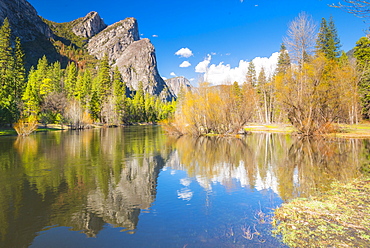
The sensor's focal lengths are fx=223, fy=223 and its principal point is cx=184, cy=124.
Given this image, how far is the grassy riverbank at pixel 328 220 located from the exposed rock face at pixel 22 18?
14004cm

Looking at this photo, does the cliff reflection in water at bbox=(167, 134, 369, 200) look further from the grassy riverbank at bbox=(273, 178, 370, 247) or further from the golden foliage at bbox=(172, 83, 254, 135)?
the golden foliage at bbox=(172, 83, 254, 135)

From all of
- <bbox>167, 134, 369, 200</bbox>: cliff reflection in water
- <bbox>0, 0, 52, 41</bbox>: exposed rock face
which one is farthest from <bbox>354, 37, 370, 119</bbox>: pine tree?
<bbox>0, 0, 52, 41</bbox>: exposed rock face

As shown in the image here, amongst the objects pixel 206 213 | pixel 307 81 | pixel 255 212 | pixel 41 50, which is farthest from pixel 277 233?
pixel 41 50

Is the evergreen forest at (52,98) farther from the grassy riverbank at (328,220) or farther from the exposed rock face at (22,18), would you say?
the exposed rock face at (22,18)

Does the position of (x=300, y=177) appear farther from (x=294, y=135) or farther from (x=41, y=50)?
(x=41, y=50)

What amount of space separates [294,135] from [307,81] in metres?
7.88

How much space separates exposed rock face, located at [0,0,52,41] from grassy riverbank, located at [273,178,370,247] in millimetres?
140039

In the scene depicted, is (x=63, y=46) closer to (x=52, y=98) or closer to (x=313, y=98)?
(x=52, y=98)

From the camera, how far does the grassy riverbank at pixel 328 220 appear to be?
4.37m

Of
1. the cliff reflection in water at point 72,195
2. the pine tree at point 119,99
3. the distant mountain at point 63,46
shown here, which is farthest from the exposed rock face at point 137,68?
the cliff reflection in water at point 72,195

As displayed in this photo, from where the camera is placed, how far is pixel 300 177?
31.9ft

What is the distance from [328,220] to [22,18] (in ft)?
546

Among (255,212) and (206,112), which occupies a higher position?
(206,112)

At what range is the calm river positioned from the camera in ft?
16.8
